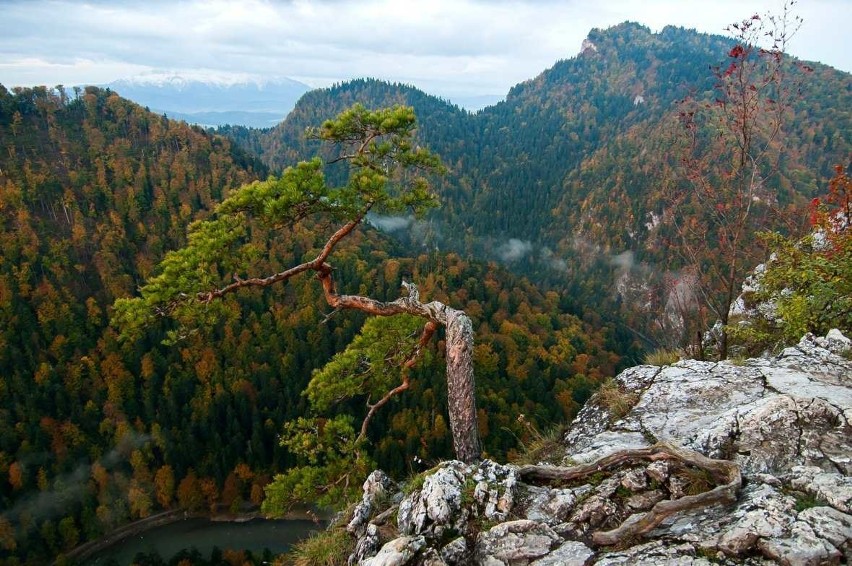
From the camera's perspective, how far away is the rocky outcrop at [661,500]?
4656 millimetres

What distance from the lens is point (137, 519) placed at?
62.3 metres

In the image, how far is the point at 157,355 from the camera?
3081 inches

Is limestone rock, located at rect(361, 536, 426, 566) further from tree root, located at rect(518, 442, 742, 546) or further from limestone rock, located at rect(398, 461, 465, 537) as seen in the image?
tree root, located at rect(518, 442, 742, 546)

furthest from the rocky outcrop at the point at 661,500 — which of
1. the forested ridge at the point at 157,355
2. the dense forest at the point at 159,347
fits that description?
the forested ridge at the point at 157,355

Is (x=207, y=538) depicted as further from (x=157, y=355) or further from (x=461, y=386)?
(x=461, y=386)

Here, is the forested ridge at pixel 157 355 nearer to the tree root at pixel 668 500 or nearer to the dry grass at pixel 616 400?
the dry grass at pixel 616 400

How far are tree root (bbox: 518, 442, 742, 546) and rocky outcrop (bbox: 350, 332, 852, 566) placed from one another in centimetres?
1

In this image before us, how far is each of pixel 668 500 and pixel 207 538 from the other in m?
→ 69.0

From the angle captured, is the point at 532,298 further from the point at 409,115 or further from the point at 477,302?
the point at 409,115

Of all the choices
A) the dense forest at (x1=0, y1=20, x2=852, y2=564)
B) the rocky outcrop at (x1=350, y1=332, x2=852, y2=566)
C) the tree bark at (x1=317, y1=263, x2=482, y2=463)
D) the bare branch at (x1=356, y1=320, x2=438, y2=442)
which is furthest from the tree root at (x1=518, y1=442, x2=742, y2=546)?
the dense forest at (x1=0, y1=20, x2=852, y2=564)

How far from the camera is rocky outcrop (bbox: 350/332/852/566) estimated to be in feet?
15.3

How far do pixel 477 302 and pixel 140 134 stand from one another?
337 feet

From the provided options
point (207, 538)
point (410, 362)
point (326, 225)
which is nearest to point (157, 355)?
point (207, 538)

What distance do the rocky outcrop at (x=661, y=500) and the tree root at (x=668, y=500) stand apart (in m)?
0.01
